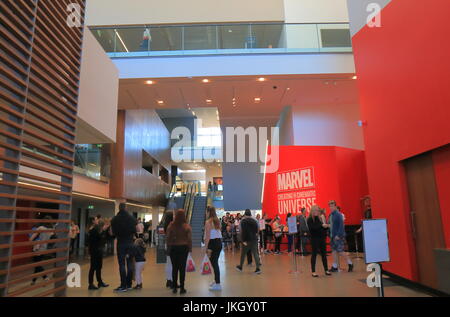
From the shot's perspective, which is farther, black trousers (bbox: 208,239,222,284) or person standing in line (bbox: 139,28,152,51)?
person standing in line (bbox: 139,28,152,51)

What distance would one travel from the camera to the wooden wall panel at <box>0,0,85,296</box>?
9.04 feet

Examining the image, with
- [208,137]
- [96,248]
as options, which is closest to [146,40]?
[96,248]

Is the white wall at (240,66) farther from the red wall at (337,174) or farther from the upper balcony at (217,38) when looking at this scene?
the red wall at (337,174)

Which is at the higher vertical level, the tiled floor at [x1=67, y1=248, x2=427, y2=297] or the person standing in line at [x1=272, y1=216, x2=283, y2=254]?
the person standing in line at [x1=272, y1=216, x2=283, y2=254]

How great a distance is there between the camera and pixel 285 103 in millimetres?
13531

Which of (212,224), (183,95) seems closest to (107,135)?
(212,224)

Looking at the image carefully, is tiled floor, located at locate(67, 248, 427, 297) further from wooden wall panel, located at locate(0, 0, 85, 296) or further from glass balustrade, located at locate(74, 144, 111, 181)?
glass balustrade, located at locate(74, 144, 111, 181)

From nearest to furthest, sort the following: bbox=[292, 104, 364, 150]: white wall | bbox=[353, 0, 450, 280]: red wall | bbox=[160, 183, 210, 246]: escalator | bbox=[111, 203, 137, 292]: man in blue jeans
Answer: bbox=[353, 0, 450, 280]: red wall, bbox=[111, 203, 137, 292]: man in blue jeans, bbox=[292, 104, 364, 150]: white wall, bbox=[160, 183, 210, 246]: escalator

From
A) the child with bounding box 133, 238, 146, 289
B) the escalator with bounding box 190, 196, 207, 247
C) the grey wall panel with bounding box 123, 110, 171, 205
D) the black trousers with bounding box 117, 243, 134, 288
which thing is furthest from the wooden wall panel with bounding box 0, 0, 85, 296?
the escalator with bounding box 190, 196, 207, 247

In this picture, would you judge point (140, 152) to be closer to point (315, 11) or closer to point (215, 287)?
point (315, 11)

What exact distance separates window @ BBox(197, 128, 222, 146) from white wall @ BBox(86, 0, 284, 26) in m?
18.7

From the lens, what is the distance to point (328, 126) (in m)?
13.4

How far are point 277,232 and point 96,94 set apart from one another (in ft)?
24.6

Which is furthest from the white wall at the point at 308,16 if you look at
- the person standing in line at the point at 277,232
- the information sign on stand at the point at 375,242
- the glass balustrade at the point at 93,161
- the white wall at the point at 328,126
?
the information sign on stand at the point at 375,242
